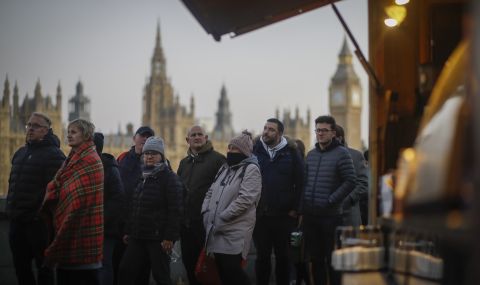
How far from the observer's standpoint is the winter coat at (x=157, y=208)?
8117 millimetres

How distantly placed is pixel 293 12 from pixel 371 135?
999mm

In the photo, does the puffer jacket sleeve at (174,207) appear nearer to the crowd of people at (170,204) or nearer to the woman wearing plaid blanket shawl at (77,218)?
the crowd of people at (170,204)

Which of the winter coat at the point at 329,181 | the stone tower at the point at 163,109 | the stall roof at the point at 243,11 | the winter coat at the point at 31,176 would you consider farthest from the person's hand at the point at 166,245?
the stone tower at the point at 163,109

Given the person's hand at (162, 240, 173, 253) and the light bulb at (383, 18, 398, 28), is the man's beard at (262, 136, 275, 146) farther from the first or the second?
the light bulb at (383, 18, 398, 28)

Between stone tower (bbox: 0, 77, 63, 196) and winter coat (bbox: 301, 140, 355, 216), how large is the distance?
316ft

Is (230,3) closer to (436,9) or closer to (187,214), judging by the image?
(436,9)

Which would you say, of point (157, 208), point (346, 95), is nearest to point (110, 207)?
point (157, 208)

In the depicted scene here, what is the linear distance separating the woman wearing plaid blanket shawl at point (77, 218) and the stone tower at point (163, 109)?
132872 millimetres

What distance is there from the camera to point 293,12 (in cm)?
617

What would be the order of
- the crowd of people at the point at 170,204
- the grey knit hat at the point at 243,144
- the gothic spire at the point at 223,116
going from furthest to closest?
the gothic spire at the point at 223,116 → the grey knit hat at the point at 243,144 → the crowd of people at the point at 170,204

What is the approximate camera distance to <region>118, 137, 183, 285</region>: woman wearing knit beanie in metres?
8.09

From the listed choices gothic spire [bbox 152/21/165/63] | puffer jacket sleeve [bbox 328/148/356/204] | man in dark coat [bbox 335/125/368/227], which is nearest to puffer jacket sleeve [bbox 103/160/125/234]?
puffer jacket sleeve [bbox 328/148/356/204]

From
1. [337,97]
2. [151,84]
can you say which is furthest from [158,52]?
[337,97]

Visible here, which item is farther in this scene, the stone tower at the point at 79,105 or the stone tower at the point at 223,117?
the stone tower at the point at 223,117
